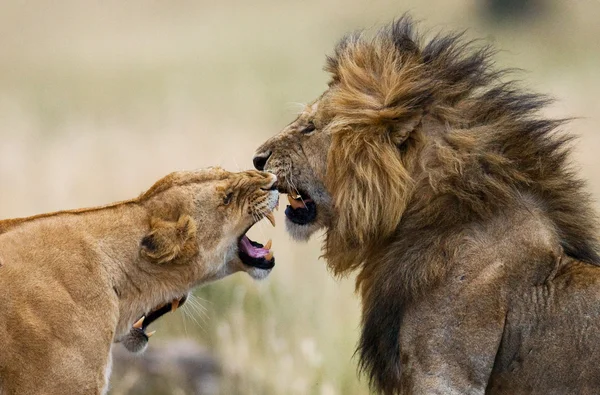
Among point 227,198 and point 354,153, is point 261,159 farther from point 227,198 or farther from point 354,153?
point 354,153

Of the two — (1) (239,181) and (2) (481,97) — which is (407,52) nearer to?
(2) (481,97)

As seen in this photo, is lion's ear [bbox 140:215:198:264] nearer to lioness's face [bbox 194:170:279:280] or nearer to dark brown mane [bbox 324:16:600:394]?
lioness's face [bbox 194:170:279:280]

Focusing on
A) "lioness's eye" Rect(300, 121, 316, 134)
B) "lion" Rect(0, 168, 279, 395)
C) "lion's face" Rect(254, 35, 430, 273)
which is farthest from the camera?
"lioness's eye" Rect(300, 121, 316, 134)

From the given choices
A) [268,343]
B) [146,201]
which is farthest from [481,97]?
[268,343]

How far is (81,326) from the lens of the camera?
462cm

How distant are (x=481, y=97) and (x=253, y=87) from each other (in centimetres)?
409

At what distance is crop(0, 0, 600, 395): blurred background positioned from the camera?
7344mm

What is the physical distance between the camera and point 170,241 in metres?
4.93

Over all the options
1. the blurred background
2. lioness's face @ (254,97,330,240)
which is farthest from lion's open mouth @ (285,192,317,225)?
the blurred background

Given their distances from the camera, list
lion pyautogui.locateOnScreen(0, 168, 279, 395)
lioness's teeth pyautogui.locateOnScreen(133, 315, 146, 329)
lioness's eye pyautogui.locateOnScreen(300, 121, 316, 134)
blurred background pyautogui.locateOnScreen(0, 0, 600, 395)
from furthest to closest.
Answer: blurred background pyautogui.locateOnScreen(0, 0, 600, 395) → lioness's eye pyautogui.locateOnScreen(300, 121, 316, 134) → lioness's teeth pyautogui.locateOnScreen(133, 315, 146, 329) → lion pyautogui.locateOnScreen(0, 168, 279, 395)

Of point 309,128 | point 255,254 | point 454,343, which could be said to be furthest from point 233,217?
point 454,343

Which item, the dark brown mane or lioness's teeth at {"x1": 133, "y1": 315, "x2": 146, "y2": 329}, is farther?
lioness's teeth at {"x1": 133, "y1": 315, "x2": 146, "y2": 329}

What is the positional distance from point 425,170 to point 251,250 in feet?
2.50

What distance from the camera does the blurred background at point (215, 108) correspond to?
734 cm
